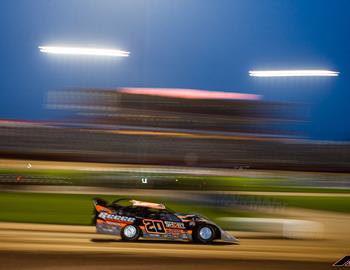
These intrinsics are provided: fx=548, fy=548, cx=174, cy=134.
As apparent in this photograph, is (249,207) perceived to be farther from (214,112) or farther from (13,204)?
(214,112)

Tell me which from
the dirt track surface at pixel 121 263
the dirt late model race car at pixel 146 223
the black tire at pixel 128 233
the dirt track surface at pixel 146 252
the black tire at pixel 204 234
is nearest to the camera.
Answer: the dirt track surface at pixel 121 263

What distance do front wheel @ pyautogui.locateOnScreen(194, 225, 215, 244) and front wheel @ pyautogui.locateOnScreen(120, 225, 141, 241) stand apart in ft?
2.40

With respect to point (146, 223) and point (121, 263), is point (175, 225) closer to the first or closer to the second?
point (146, 223)

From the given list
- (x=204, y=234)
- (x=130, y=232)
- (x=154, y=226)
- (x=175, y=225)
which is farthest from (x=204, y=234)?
(x=130, y=232)

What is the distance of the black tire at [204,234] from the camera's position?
6793 mm

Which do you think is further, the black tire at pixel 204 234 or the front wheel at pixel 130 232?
the black tire at pixel 204 234

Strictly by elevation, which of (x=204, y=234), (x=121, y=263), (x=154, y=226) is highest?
(x=154, y=226)

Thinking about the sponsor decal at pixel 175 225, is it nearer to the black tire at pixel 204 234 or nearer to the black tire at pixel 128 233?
the black tire at pixel 204 234

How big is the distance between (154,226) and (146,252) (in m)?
0.38

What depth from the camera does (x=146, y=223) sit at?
257 inches

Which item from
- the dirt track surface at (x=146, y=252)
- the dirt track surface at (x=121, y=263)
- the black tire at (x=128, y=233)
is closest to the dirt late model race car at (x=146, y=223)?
the black tire at (x=128, y=233)

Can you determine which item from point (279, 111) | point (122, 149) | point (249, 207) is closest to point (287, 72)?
point (249, 207)

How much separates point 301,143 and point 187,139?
8778mm

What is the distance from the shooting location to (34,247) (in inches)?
261
